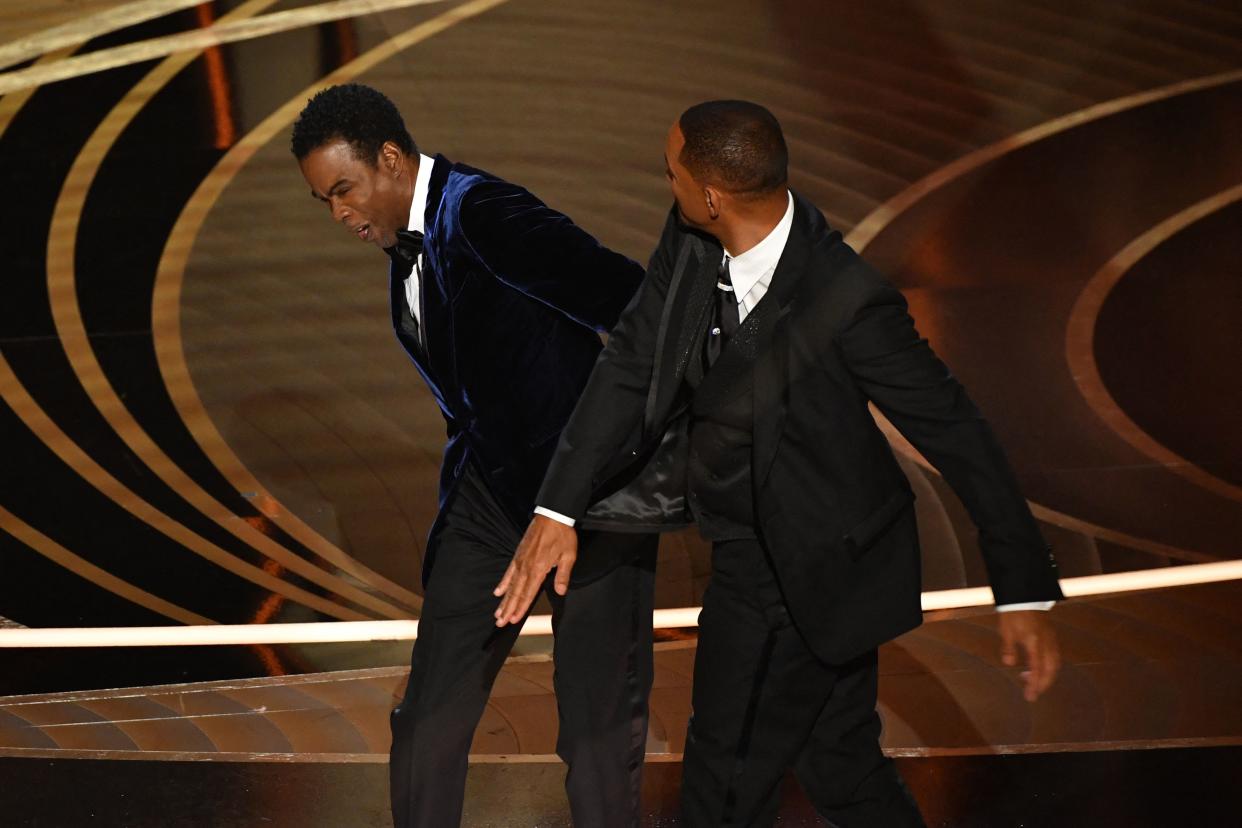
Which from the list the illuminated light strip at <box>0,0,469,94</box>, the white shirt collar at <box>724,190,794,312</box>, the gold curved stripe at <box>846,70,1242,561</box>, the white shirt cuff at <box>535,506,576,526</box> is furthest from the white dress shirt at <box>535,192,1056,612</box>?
the illuminated light strip at <box>0,0,469,94</box>

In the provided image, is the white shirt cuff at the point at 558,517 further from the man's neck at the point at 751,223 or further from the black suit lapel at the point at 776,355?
the man's neck at the point at 751,223

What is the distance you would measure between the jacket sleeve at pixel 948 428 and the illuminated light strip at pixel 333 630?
1710 millimetres

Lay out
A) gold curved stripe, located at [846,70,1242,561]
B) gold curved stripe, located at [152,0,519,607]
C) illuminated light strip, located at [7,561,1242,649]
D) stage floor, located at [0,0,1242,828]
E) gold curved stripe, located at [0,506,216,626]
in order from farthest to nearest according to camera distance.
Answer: gold curved stripe, located at [846,70,1242,561] < gold curved stripe, located at [152,0,519,607] < gold curved stripe, located at [0,506,216,626] < illuminated light strip, located at [7,561,1242,649] < stage floor, located at [0,0,1242,828]

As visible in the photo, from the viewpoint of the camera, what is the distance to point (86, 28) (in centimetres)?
770

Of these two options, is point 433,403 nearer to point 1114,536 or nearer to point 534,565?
point 1114,536

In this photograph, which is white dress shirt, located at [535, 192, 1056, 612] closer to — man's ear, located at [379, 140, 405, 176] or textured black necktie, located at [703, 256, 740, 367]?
textured black necktie, located at [703, 256, 740, 367]

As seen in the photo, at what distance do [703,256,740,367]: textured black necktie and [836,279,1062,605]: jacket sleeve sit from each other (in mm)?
195

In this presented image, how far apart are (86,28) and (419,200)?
19.4 ft

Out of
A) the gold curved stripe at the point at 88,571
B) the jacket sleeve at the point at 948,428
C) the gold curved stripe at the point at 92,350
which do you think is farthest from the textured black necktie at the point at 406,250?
the gold curved stripe at the point at 88,571

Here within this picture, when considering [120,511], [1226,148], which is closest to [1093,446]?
[1226,148]

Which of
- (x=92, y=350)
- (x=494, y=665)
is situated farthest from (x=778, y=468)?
(x=92, y=350)

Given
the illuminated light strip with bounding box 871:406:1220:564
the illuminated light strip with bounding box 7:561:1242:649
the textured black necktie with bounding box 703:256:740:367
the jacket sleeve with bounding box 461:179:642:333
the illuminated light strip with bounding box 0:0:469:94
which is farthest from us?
the illuminated light strip with bounding box 0:0:469:94

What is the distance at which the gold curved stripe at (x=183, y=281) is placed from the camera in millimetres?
4434

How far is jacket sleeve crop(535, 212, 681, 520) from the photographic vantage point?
2.36 metres
